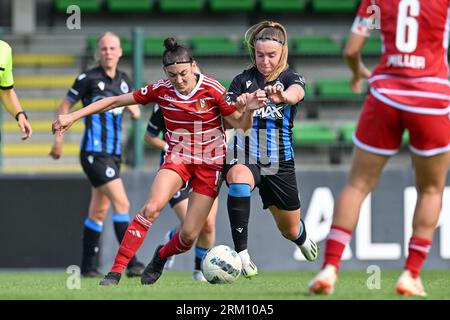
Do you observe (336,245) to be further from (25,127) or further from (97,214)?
(97,214)

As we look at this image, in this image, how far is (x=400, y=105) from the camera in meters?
5.98

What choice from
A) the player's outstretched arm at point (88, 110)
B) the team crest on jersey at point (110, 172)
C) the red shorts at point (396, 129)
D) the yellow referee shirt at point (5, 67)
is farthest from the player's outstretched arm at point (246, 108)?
the team crest on jersey at point (110, 172)

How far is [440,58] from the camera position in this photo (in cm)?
610

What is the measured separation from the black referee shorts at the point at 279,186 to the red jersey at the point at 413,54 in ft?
7.81

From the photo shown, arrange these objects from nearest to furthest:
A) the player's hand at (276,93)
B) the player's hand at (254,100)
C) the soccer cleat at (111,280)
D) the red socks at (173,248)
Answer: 1. the player's hand at (276,93)
2. the player's hand at (254,100)
3. the soccer cleat at (111,280)
4. the red socks at (173,248)

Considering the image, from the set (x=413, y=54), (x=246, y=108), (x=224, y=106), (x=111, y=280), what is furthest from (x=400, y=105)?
(x=111, y=280)

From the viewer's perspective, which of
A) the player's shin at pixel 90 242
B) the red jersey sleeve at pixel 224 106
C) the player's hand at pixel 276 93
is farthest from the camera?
the player's shin at pixel 90 242

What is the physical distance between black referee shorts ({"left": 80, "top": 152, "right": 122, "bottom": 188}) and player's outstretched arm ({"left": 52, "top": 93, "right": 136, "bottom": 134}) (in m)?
2.45

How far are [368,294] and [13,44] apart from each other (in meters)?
8.23

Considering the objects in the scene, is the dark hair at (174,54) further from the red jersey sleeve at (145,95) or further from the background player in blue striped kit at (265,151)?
the background player in blue striped kit at (265,151)

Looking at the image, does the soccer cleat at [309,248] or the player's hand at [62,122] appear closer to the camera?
the player's hand at [62,122]

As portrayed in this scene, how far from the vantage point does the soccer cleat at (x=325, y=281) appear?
5.89m

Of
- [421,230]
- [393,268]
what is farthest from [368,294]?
[393,268]
